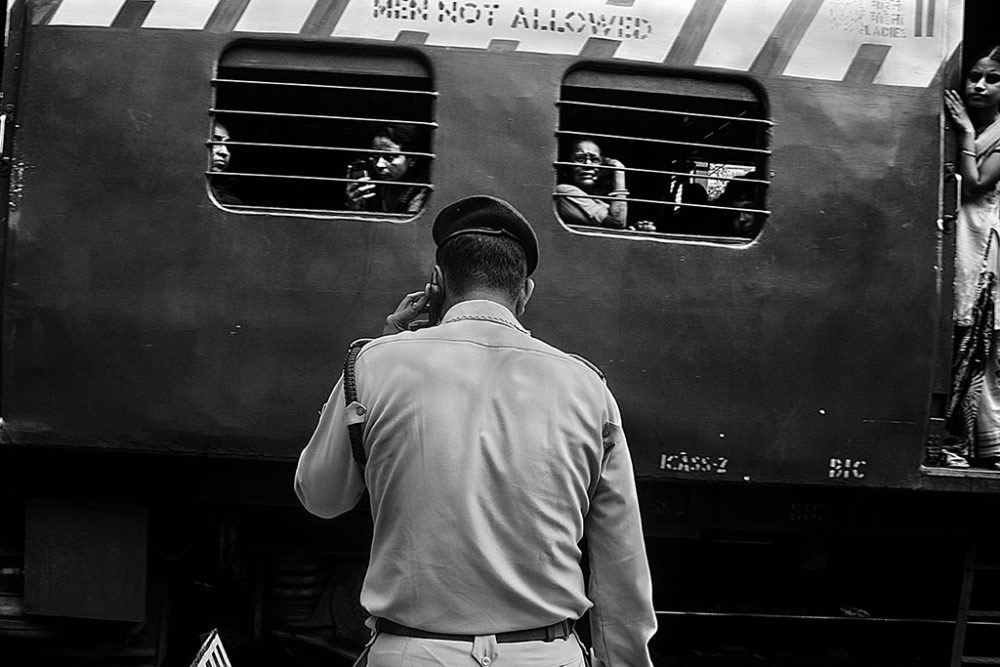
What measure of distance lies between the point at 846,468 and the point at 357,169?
196 cm

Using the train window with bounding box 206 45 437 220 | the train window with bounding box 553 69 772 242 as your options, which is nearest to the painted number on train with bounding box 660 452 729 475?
the train window with bounding box 553 69 772 242

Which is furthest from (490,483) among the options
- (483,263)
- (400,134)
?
(400,134)

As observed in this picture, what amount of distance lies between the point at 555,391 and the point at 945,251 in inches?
86.1

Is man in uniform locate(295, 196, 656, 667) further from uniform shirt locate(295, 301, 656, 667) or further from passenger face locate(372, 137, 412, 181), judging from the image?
passenger face locate(372, 137, 412, 181)

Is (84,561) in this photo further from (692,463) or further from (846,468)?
(846,468)

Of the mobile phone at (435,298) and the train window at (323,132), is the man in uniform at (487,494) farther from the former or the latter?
the train window at (323,132)

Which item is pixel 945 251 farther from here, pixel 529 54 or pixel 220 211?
pixel 220 211

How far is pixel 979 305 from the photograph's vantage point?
3.93 metres

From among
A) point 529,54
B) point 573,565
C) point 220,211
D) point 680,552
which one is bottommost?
point 680,552

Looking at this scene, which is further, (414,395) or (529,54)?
(529,54)

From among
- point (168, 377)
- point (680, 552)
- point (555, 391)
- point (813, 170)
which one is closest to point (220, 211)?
point (168, 377)

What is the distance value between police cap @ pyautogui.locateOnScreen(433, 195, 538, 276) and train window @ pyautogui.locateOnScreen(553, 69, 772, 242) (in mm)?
1218

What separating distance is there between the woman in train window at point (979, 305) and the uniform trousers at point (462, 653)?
8.09 feet

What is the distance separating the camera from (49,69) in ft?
11.1
